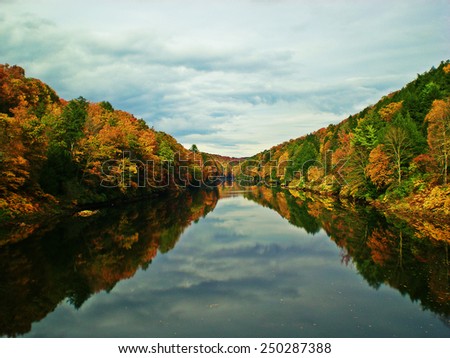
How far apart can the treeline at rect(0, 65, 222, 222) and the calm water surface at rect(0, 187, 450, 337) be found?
810cm

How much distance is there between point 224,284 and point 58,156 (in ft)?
110

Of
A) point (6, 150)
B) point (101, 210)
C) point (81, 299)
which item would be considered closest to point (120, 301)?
point (81, 299)

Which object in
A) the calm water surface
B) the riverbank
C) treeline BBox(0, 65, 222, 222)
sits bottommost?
the calm water surface

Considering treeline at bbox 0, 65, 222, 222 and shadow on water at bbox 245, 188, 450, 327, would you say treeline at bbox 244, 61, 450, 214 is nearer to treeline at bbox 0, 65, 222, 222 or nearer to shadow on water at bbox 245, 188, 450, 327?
shadow on water at bbox 245, 188, 450, 327

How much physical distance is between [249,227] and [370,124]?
32777 mm

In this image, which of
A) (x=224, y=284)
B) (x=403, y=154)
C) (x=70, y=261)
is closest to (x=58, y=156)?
(x=70, y=261)

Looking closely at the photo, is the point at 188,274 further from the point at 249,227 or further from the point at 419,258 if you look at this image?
the point at 249,227

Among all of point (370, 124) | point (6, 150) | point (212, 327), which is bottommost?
point (212, 327)

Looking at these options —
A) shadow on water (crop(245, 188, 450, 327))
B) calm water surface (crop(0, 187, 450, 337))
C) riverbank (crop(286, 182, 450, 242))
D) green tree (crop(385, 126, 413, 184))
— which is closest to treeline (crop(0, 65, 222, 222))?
calm water surface (crop(0, 187, 450, 337))

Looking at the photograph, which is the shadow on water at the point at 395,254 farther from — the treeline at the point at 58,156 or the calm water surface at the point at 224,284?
the treeline at the point at 58,156

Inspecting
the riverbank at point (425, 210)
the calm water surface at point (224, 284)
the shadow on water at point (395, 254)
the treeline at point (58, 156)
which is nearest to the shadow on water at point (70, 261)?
the calm water surface at point (224, 284)

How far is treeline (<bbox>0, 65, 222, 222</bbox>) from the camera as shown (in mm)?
32500
